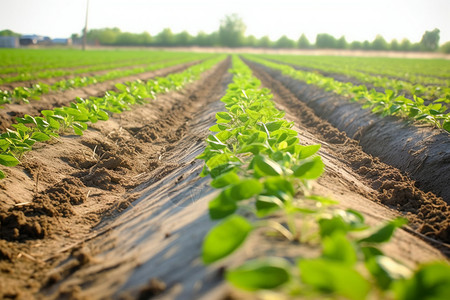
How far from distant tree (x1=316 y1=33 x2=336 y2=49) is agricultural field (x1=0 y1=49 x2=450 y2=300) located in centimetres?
9459

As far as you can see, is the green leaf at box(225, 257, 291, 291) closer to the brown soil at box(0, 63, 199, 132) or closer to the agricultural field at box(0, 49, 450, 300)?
the agricultural field at box(0, 49, 450, 300)

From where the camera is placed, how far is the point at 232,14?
113625 millimetres

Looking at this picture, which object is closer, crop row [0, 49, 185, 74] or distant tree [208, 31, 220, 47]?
crop row [0, 49, 185, 74]

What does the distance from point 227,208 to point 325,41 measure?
103m

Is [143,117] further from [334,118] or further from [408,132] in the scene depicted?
[408,132]

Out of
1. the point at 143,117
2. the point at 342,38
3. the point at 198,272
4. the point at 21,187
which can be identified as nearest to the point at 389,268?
the point at 198,272

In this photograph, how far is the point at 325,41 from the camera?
313 ft

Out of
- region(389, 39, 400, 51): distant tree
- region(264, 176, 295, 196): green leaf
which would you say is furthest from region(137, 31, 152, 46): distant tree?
region(264, 176, 295, 196): green leaf

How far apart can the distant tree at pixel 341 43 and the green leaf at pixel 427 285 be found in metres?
99.7

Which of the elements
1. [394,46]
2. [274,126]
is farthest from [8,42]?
[394,46]

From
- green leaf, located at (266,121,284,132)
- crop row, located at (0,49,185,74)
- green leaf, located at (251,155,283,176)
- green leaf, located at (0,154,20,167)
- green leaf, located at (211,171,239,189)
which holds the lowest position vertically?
green leaf, located at (0,154,20,167)

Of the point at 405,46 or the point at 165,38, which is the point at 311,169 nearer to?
the point at 405,46

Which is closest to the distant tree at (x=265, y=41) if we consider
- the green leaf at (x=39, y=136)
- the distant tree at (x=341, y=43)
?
the distant tree at (x=341, y=43)

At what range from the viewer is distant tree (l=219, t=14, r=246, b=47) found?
344 ft
